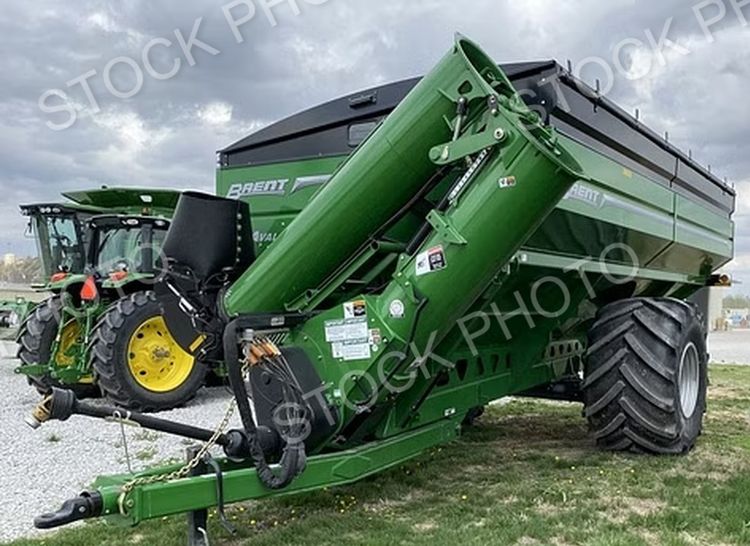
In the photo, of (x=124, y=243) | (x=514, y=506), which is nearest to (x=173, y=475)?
(x=514, y=506)

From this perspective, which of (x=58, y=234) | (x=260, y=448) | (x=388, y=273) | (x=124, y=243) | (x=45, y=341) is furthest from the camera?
(x=58, y=234)

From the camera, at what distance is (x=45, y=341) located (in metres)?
8.04

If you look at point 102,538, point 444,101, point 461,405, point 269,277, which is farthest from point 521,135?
point 102,538

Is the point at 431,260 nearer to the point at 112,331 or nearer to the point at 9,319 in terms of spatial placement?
the point at 112,331

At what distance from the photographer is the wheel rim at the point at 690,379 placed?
5.22 metres

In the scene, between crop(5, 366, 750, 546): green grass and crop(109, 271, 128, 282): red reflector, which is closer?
crop(5, 366, 750, 546): green grass

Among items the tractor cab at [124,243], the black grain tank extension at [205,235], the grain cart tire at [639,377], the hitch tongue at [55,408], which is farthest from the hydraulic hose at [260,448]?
the tractor cab at [124,243]

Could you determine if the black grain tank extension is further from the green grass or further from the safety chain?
the green grass

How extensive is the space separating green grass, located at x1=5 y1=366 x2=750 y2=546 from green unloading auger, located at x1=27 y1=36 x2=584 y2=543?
1.13 ft

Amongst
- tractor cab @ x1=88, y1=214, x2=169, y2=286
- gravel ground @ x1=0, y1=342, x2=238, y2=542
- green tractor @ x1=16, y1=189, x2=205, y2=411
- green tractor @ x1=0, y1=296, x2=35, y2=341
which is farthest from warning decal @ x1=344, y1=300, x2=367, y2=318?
green tractor @ x1=0, y1=296, x2=35, y2=341

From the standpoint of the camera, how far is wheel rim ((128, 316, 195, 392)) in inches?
290

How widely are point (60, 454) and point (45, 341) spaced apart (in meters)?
2.95

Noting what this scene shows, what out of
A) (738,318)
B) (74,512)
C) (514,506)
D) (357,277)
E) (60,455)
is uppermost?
(357,277)

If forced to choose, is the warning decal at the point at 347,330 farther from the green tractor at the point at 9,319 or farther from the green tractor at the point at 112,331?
the green tractor at the point at 9,319
